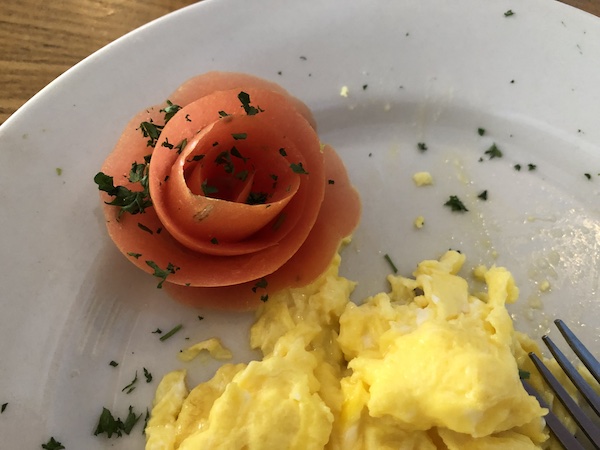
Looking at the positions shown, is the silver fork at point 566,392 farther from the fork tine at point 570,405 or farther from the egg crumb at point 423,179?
the egg crumb at point 423,179

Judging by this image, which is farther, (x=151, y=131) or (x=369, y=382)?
(x=151, y=131)

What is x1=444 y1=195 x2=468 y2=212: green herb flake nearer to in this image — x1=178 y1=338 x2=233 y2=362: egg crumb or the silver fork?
the silver fork

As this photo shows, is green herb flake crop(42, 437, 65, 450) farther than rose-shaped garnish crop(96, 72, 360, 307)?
No

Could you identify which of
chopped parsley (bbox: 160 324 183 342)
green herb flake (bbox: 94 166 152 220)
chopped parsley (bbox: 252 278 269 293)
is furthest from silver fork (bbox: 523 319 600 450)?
green herb flake (bbox: 94 166 152 220)

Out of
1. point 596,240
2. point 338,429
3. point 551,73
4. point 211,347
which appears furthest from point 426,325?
point 551,73

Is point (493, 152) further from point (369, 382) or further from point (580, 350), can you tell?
point (369, 382)

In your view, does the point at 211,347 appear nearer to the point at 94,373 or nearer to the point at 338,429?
the point at 94,373

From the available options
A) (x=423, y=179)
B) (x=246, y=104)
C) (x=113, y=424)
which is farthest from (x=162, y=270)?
(x=423, y=179)
